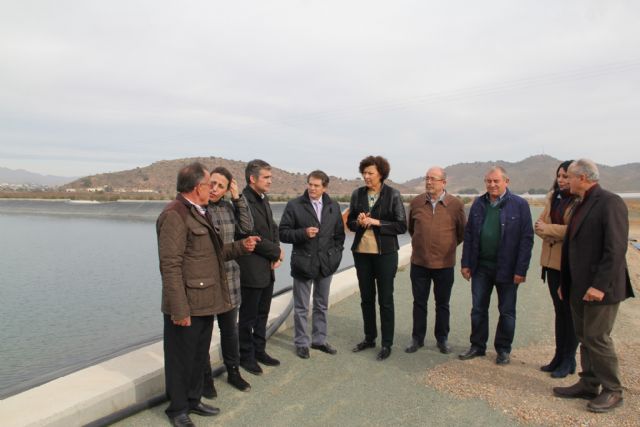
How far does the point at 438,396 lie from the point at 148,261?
11288mm

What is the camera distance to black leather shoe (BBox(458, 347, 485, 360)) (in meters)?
4.21

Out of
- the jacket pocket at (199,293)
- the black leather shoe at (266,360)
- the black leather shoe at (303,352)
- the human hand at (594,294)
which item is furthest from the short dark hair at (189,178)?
the human hand at (594,294)

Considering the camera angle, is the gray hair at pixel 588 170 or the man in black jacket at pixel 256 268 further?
the man in black jacket at pixel 256 268

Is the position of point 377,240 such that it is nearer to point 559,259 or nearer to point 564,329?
point 559,259

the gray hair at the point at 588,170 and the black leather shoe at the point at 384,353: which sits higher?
the gray hair at the point at 588,170

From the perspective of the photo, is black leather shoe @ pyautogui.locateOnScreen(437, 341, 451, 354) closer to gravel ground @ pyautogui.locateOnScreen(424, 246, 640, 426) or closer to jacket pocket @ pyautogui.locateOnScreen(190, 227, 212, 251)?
gravel ground @ pyautogui.locateOnScreen(424, 246, 640, 426)

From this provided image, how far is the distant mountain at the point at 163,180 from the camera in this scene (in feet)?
293

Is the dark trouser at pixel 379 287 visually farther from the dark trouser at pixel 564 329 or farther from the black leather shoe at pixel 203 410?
the black leather shoe at pixel 203 410

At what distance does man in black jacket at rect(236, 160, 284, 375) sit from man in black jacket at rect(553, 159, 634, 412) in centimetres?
235

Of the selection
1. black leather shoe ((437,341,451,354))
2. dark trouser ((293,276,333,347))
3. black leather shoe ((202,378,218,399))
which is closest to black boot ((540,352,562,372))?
black leather shoe ((437,341,451,354))

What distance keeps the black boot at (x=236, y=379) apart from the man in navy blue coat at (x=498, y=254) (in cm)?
202

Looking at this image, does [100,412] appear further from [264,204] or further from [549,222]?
[549,222]

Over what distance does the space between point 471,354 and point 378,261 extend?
1222 millimetres

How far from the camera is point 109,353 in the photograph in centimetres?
564
